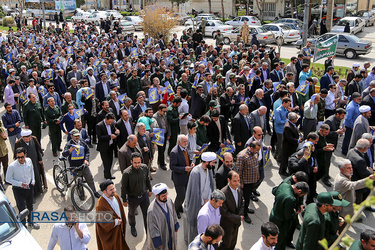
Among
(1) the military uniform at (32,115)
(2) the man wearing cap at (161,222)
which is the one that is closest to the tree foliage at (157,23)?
(1) the military uniform at (32,115)

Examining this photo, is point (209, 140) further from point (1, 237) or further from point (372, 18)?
point (372, 18)

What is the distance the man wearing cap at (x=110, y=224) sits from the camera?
17.4 feet

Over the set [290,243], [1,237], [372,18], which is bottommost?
[290,243]

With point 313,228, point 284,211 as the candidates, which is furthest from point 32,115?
point 313,228

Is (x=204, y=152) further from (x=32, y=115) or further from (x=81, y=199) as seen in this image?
(x=32, y=115)

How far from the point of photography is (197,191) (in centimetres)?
597

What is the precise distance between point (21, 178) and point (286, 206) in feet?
16.0

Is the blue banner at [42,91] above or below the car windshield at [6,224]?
above

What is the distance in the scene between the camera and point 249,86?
11.6 metres

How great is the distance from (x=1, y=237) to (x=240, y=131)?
17.5ft

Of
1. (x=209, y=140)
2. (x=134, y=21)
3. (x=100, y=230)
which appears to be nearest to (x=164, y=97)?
(x=209, y=140)

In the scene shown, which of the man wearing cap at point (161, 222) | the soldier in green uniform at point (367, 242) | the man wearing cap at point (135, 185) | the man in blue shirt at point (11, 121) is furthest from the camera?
the man in blue shirt at point (11, 121)

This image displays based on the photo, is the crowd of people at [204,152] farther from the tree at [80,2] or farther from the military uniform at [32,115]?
the tree at [80,2]

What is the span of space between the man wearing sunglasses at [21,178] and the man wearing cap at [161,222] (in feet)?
9.64
